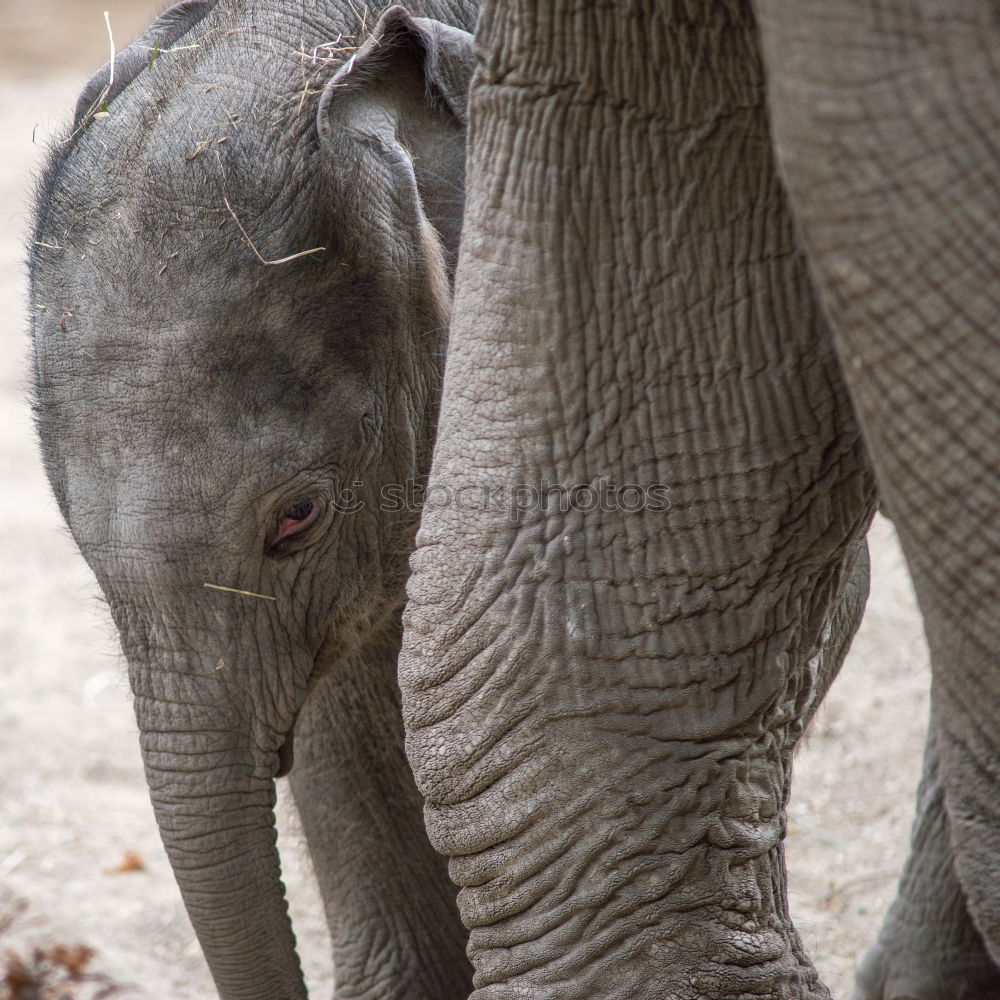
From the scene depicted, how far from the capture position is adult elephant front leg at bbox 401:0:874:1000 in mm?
1796

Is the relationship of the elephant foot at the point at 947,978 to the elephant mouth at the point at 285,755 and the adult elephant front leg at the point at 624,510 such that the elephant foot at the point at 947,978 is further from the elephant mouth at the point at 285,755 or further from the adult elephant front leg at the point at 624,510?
the elephant mouth at the point at 285,755

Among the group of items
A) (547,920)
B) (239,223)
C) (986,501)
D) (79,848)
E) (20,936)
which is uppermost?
(239,223)

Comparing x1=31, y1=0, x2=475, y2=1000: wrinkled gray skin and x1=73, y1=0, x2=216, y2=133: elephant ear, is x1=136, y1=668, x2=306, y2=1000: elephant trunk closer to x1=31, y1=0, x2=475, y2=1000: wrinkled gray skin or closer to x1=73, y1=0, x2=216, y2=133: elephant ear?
x1=31, y1=0, x2=475, y2=1000: wrinkled gray skin

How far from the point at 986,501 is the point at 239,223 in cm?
135

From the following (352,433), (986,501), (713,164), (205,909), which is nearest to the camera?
(986,501)

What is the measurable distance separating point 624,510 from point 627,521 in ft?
0.04

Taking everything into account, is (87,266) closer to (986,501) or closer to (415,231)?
(415,231)

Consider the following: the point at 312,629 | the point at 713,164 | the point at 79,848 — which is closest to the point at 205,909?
the point at 312,629

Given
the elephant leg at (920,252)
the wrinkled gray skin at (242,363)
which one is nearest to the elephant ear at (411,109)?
the wrinkled gray skin at (242,363)

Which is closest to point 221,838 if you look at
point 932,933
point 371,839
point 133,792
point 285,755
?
point 285,755

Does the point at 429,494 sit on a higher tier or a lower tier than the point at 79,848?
lower

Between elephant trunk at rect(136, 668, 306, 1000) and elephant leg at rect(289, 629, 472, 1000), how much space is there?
0.52m

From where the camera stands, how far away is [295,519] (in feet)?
8.26

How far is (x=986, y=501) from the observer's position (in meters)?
1.45
